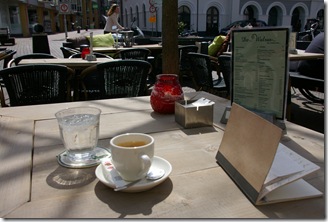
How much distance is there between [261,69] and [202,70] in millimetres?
2590

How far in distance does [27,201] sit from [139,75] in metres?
2.01

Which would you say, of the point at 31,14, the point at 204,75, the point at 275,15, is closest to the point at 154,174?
the point at 204,75

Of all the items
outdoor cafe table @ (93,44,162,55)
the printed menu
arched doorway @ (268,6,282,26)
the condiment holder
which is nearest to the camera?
the printed menu

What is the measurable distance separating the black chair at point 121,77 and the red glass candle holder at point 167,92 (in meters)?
1.20

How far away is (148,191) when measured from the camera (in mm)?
728

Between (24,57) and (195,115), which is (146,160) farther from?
(24,57)

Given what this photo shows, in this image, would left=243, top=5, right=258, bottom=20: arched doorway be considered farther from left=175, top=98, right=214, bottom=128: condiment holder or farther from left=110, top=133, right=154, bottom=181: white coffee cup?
left=110, top=133, right=154, bottom=181: white coffee cup

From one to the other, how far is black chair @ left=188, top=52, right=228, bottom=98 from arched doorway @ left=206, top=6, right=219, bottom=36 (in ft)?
74.3

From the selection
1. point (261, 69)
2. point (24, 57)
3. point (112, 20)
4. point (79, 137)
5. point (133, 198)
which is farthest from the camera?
point (112, 20)

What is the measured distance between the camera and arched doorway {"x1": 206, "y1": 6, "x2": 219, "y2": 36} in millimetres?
25562

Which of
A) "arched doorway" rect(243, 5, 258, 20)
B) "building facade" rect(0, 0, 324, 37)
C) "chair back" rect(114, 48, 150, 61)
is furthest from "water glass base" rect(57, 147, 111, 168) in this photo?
"arched doorway" rect(243, 5, 258, 20)

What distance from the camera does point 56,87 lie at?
2.35 m

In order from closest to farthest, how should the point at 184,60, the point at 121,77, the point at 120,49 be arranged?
the point at 121,77 < the point at 120,49 < the point at 184,60

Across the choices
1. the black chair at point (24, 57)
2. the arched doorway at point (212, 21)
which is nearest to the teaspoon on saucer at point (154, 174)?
the black chair at point (24, 57)
